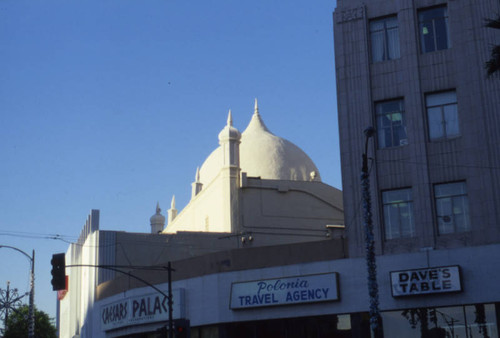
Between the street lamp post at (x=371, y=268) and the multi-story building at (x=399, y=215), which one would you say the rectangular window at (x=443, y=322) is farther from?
the street lamp post at (x=371, y=268)

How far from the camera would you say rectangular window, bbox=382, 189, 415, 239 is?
28766 mm

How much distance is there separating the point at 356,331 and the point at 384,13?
1323cm

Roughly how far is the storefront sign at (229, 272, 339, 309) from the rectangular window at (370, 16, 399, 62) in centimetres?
939

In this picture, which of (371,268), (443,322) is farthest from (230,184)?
(371,268)

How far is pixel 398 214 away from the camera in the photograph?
95.2ft

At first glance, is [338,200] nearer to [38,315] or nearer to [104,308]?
[104,308]

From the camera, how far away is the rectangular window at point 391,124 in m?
29.8

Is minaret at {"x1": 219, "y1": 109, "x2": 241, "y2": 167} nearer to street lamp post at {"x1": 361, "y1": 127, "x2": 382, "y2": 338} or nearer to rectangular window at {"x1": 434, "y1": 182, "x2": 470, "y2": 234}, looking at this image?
rectangular window at {"x1": 434, "y1": 182, "x2": 470, "y2": 234}

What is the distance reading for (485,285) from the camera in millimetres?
26719

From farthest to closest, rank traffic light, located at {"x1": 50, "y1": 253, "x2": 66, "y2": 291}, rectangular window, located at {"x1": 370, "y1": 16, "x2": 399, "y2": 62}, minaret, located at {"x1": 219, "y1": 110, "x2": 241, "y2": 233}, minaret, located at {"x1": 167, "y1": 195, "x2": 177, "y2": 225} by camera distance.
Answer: minaret, located at {"x1": 167, "y1": 195, "x2": 177, "y2": 225}, minaret, located at {"x1": 219, "y1": 110, "x2": 241, "y2": 233}, rectangular window, located at {"x1": 370, "y1": 16, "x2": 399, "y2": 62}, traffic light, located at {"x1": 50, "y1": 253, "x2": 66, "y2": 291}

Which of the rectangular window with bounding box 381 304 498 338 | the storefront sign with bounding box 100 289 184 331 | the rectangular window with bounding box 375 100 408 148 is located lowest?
the rectangular window with bounding box 381 304 498 338

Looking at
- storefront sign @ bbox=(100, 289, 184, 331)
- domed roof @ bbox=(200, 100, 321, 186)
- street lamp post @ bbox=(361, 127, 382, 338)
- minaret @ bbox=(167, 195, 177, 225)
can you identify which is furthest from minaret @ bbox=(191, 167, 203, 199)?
street lamp post @ bbox=(361, 127, 382, 338)

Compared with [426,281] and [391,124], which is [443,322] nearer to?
[426,281]

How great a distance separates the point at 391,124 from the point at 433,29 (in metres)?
4.28
